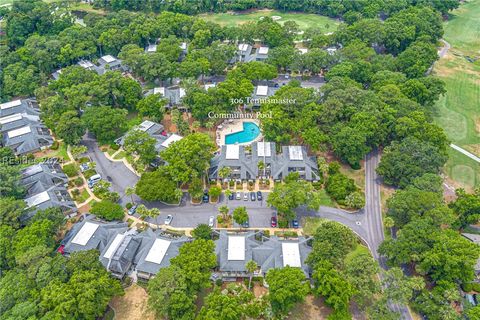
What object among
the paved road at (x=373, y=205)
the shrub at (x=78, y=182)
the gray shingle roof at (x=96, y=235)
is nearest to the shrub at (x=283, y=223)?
the paved road at (x=373, y=205)

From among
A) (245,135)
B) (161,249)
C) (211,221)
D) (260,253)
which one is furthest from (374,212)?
(161,249)

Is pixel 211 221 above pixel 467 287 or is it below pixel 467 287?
above

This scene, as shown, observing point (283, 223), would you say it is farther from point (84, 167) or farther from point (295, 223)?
point (84, 167)

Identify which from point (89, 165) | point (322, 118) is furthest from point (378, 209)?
point (89, 165)

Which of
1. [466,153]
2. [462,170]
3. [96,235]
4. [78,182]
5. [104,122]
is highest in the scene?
[104,122]

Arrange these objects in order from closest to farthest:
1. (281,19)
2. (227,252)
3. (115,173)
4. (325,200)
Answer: (227,252) < (325,200) < (115,173) < (281,19)

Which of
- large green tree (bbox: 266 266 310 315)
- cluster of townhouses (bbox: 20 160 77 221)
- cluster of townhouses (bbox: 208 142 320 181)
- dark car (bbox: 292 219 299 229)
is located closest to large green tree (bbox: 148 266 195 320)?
large green tree (bbox: 266 266 310 315)
